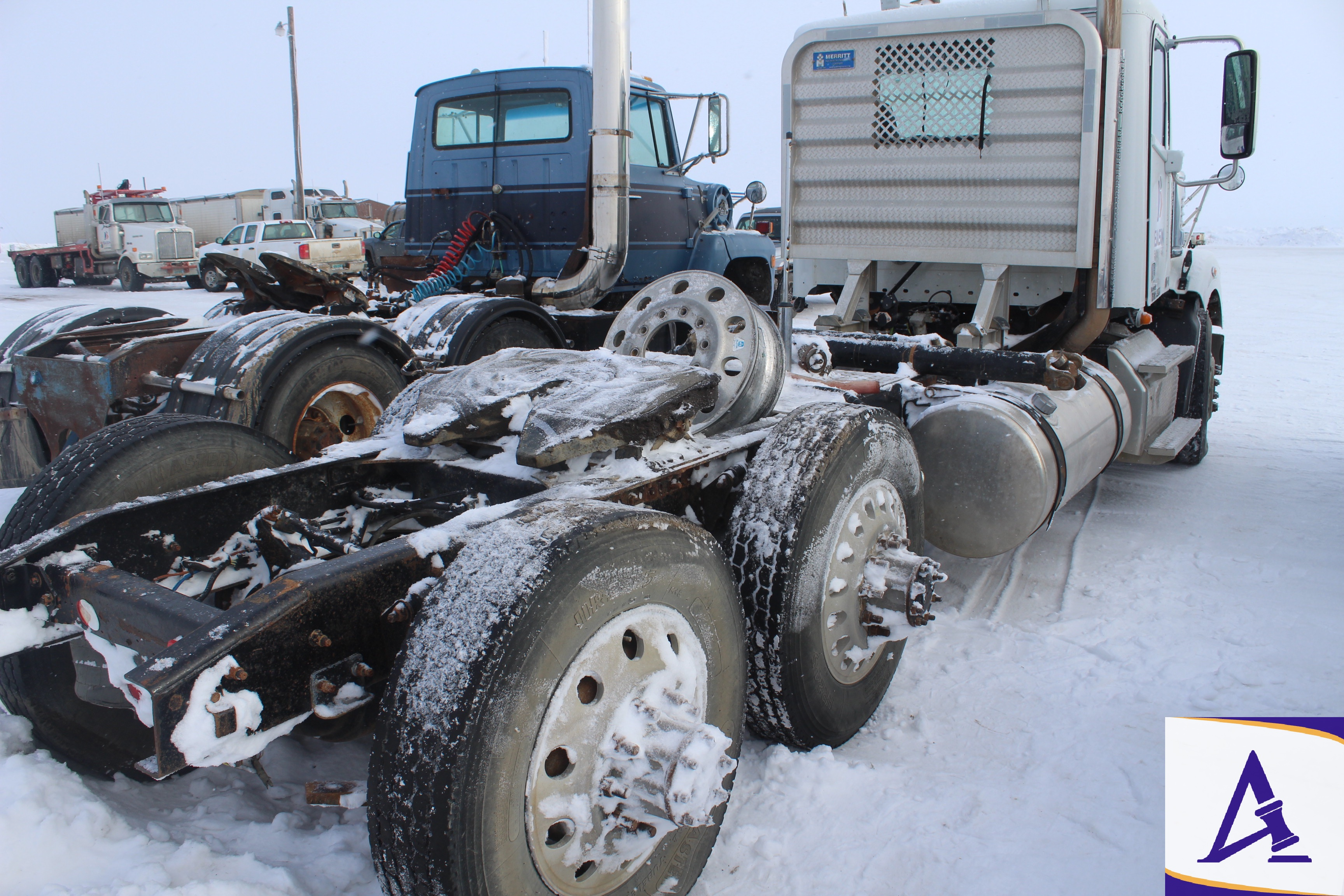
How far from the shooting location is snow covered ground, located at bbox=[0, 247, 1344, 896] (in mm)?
2143

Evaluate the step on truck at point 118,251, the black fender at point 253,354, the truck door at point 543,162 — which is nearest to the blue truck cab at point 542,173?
the truck door at point 543,162

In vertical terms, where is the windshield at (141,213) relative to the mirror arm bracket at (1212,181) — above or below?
above

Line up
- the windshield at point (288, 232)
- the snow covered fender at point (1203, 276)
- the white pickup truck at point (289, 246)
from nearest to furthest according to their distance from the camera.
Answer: the snow covered fender at point (1203, 276) → the white pickup truck at point (289, 246) → the windshield at point (288, 232)

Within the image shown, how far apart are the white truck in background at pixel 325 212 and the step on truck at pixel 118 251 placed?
3.46 metres

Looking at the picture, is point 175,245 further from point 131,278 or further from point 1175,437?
point 1175,437

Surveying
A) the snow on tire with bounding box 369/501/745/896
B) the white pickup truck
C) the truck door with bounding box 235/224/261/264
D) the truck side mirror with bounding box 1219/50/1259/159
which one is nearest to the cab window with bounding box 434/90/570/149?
the truck side mirror with bounding box 1219/50/1259/159

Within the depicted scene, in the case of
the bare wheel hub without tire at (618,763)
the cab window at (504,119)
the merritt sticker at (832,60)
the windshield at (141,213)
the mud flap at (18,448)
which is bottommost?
the bare wheel hub without tire at (618,763)

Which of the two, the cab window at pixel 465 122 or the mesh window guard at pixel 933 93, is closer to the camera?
the mesh window guard at pixel 933 93

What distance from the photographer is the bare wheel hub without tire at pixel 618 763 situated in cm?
168

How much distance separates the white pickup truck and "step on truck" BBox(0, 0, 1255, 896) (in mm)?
18137

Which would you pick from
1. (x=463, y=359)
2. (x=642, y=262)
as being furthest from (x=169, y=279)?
(x=463, y=359)

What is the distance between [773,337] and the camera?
334cm

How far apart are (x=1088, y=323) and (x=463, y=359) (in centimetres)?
328

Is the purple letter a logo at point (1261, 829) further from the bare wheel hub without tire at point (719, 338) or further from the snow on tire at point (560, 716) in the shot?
the bare wheel hub without tire at point (719, 338)
